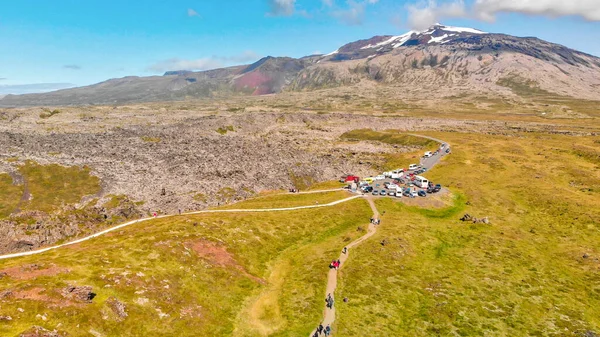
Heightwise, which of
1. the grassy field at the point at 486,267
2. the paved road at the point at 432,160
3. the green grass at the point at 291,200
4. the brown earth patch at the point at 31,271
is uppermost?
the brown earth patch at the point at 31,271

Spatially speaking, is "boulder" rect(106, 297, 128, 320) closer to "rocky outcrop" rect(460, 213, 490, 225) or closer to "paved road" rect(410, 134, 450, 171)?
"rocky outcrop" rect(460, 213, 490, 225)

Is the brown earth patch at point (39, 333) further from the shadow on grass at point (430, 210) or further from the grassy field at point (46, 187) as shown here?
the shadow on grass at point (430, 210)

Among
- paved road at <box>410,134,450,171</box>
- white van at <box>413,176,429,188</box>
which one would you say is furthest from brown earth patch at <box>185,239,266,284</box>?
paved road at <box>410,134,450,171</box>

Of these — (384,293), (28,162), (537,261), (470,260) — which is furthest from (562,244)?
(28,162)

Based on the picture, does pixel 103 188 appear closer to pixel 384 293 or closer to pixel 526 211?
pixel 384 293

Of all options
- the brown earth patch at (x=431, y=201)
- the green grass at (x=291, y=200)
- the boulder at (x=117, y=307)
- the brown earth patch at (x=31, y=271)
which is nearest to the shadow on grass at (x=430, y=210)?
the brown earth patch at (x=431, y=201)

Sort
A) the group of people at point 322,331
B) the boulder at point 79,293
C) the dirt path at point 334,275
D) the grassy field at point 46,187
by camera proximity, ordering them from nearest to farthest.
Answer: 1. the boulder at point 79,293
2. the group of people at point 322,331
3. the dirt path at point 334,275
4. the grassy field at point 46,187

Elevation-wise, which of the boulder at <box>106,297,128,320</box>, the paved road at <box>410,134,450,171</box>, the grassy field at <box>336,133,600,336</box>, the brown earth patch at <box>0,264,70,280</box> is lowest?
the grassy field at <box>336,133,600,336</box>
